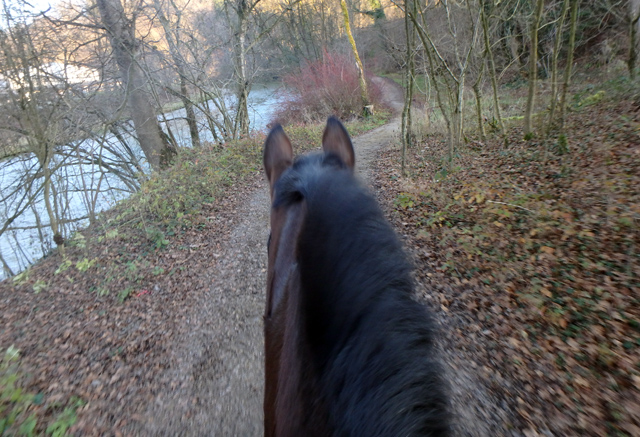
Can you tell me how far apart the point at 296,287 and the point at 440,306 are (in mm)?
3288

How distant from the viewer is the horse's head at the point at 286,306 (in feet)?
3.43

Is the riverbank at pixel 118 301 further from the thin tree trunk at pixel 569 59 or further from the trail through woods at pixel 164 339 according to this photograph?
the thin tree trunk at pixel 569 59

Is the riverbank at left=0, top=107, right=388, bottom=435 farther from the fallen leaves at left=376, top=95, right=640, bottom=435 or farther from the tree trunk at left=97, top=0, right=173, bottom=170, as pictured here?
the tree trunk at left=97, top=0, right=173, bottom=170

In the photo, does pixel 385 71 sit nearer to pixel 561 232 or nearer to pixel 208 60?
pixel 208 60

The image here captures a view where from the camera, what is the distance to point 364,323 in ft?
2.91

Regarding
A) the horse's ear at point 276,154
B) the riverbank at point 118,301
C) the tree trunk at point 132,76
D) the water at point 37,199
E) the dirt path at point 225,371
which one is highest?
the tree trunk at point 132,76

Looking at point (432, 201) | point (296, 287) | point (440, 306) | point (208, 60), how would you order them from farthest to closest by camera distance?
point (208, 60), point (432, 201), point (440, 306), point (296, 287)

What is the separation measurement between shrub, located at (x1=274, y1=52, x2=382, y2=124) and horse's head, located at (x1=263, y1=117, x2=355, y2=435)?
17.2m

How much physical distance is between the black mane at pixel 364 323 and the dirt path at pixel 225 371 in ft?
4.05

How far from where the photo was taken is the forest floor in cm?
282

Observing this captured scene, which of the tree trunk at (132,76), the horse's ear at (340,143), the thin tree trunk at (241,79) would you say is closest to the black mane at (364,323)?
the horse's ear at (340,143)

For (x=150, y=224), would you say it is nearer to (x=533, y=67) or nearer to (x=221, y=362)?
(x=221, y=362)

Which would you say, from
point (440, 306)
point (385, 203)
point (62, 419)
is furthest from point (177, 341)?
point (385, 203)

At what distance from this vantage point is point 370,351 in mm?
841
